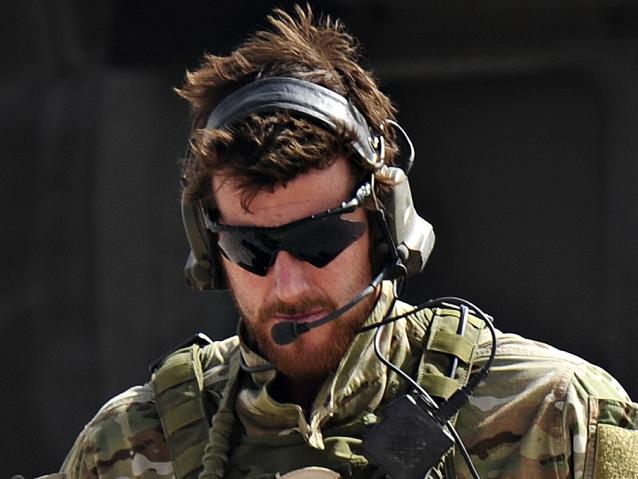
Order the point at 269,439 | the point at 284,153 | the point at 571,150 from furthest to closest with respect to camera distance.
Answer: the point at 571,150 → the point at 269,439 → the point at 284,153

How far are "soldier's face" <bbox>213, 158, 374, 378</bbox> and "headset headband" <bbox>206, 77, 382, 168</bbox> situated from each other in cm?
6

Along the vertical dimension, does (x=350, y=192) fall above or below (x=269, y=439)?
above

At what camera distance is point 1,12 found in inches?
200

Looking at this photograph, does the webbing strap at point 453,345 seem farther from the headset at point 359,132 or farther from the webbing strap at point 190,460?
the webbing strap at point 190,460

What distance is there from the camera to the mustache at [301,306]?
107 inches

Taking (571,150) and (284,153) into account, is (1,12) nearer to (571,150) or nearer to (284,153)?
(571,150)

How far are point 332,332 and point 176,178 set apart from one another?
8.09 feet

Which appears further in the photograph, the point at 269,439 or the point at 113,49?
the point at 113,49

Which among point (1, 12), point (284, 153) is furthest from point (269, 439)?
point (1, 12)

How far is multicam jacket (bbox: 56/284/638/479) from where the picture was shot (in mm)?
2742

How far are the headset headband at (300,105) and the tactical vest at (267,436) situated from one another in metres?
0.33

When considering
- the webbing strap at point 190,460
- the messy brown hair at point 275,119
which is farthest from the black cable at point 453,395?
the webbing strap at point 190,460

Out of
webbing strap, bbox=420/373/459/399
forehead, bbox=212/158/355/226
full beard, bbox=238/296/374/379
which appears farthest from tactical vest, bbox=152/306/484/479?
forehead, bbox=212/158/355/226

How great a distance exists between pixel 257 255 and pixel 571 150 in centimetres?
229
